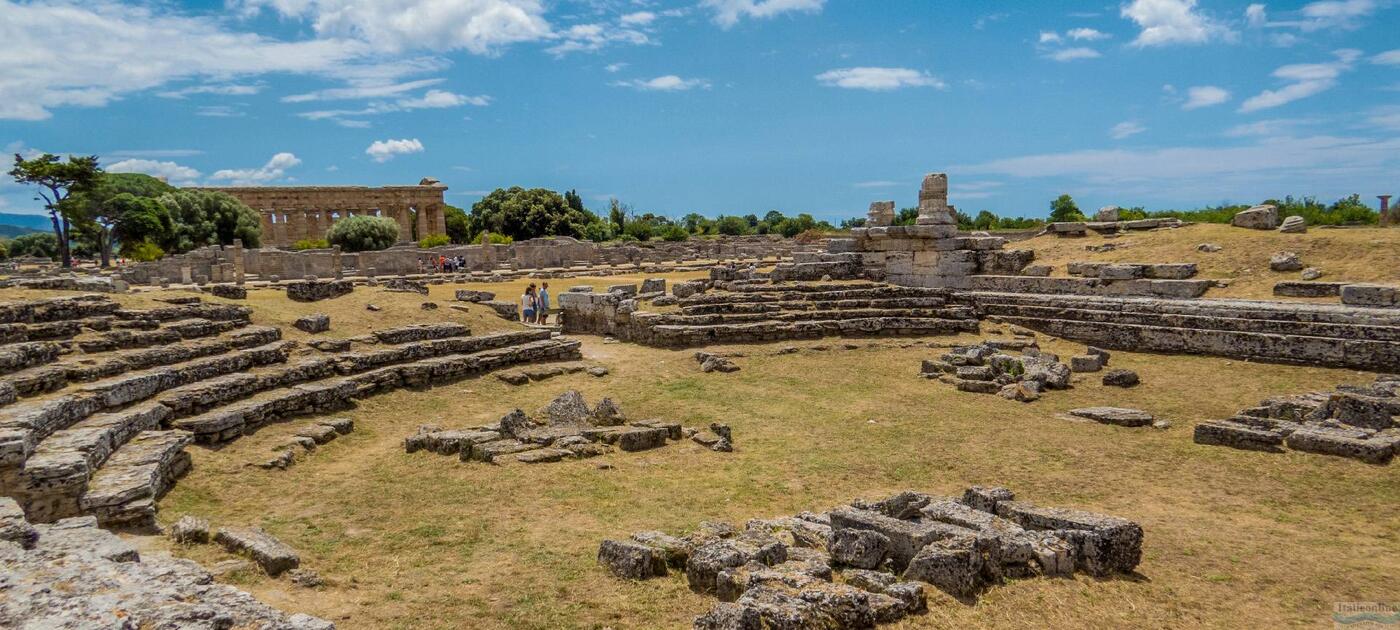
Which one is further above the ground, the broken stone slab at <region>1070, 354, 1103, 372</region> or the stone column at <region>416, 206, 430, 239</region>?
the stone column at <region>416, 206, 430, 239</region>

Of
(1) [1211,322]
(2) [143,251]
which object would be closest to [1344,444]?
(1) [1211,322]

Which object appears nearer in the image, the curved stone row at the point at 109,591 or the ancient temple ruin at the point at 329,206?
the curved stone row at the point at 109,591

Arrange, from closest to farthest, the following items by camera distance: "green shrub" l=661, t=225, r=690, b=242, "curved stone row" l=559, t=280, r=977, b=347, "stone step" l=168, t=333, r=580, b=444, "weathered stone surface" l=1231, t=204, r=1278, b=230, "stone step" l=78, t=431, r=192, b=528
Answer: "stone step" l=78, t=431, r=192, b=528 → "stone step" l=168, t=333, r=580, b=444 → "curved stone row" l=559, t=280, r=977, b=347 → "weathered stone surface" l=1231, t=204, r=1278, b=230 → "green shrub" l=661, t=225, r=690, b=242

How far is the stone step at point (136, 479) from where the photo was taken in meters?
6.57

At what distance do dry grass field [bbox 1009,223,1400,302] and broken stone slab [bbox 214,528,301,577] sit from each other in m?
17.4

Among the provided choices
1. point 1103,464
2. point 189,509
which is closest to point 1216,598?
point 1103,464

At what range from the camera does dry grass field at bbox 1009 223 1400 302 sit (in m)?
16.6

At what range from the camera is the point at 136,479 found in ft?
22.8

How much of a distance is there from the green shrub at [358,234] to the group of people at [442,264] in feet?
25.2

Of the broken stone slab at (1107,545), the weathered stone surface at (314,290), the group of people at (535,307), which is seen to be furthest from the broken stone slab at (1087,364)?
the weathered stone surface at (314,290)

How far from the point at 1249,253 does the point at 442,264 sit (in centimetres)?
3113

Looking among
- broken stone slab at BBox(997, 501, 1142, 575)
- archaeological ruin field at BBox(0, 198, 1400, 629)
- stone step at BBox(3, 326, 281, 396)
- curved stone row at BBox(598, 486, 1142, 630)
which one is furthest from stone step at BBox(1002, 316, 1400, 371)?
stone step at BBox(3, 326, 281, 396)

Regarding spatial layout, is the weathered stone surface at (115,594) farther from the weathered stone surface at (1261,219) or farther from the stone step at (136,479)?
the weathered stone surface at (1261,219)

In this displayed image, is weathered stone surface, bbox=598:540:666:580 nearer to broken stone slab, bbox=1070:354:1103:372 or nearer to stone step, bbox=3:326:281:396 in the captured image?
stone step, bbox=3:326:281:396
